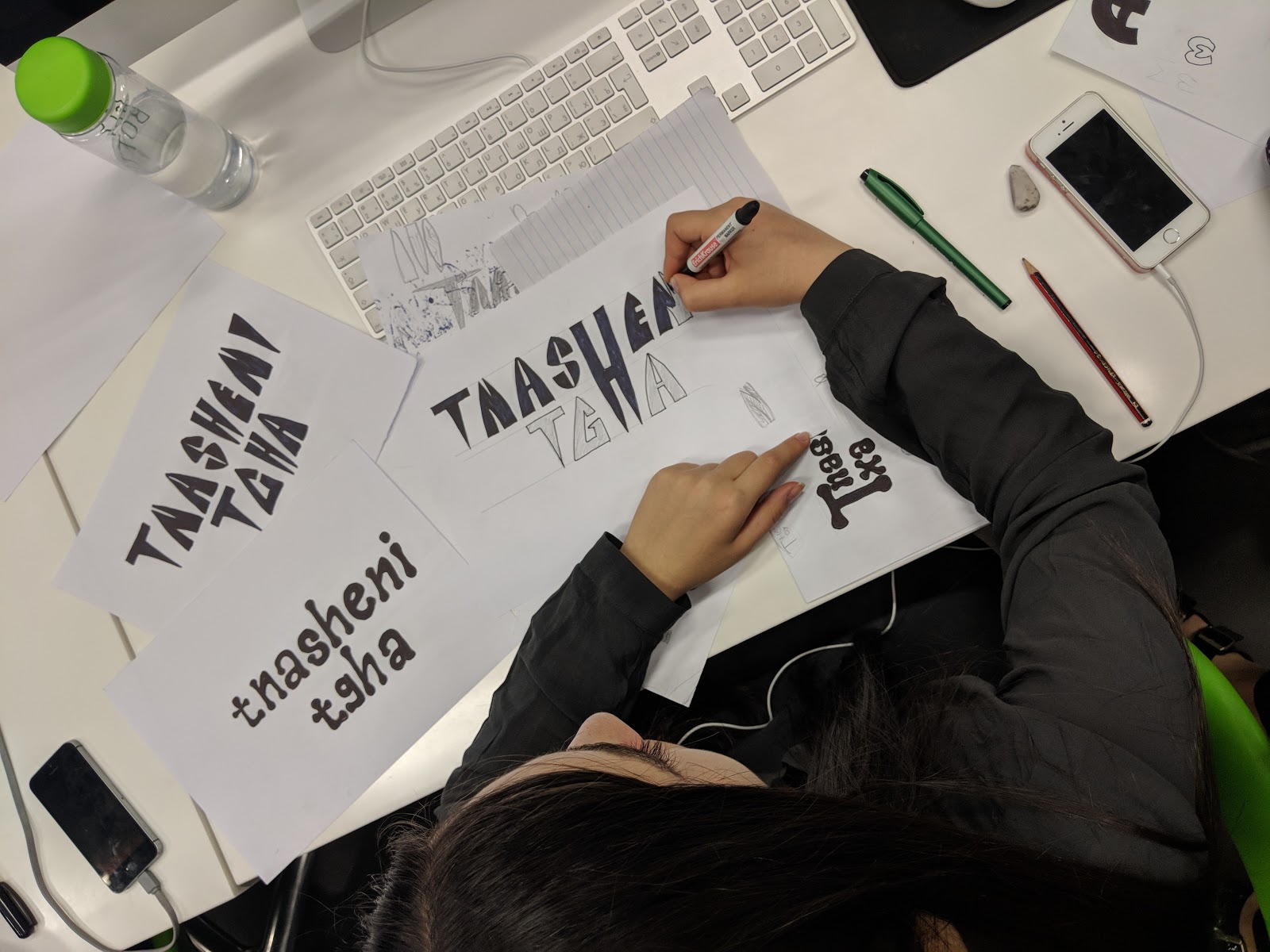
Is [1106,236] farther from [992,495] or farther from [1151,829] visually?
[1151,829]

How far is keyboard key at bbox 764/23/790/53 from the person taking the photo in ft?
Result: 1.87

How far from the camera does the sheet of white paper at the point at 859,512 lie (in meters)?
0.56

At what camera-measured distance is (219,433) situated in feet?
2.09

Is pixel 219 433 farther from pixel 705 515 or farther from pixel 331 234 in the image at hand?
pixel 705 515

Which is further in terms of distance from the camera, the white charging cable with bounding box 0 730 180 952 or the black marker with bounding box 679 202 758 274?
the white charging cable with bounding box 0 730 180 952

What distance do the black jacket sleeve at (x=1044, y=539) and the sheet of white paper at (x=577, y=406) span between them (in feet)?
0.25

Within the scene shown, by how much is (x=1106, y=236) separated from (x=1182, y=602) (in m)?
0.42

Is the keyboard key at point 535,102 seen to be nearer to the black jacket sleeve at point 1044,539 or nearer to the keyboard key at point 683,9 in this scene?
the keyboard key at point 683,9

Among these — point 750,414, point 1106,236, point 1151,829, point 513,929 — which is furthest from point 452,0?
point 1151,829

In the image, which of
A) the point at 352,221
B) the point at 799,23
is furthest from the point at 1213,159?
the point at 352,221

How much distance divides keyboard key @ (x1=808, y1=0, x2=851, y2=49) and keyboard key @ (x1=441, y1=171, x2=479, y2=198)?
0.32 meters

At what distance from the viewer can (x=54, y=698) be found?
67 centimetres

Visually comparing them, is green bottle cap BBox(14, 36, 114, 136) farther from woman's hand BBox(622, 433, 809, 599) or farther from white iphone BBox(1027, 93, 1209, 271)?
white iphone BBox(1027, 93, 1209, 271)

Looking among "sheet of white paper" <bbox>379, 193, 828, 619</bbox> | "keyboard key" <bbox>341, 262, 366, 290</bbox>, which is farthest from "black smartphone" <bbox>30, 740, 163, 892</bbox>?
"keyboard key" <bbox>341, 262, 366, 290</bbox>
